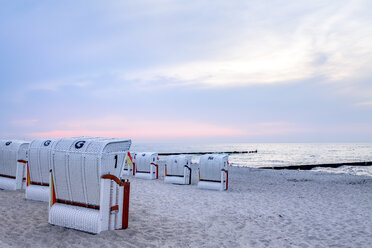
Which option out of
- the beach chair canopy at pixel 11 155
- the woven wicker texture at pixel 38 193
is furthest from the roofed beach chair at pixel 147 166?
the woven wicker texture at pixel 38 193

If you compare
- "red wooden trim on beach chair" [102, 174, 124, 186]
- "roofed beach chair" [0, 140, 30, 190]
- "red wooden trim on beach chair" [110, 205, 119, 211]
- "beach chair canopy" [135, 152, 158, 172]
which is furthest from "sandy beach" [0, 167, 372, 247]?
"beach chair canopy" [135, 152, 158, 172]

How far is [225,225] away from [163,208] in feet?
9.03

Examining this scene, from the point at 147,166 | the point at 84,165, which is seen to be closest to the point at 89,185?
the point at 84,165

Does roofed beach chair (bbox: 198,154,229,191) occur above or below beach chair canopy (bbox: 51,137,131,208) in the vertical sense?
below

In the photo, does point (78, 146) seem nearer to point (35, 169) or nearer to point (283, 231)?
point (35, 169)

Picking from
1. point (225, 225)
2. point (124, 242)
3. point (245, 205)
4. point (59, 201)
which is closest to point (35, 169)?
point (59, 201)

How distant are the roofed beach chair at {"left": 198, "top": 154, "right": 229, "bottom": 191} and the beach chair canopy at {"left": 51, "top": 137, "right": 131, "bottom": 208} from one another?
9.38m

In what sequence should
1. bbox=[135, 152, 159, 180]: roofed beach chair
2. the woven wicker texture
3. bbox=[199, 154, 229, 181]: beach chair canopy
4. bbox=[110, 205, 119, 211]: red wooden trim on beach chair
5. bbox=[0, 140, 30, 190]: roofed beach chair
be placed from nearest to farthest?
bbox=[110, 205, 119, 211]: red wooden trim on beach chair → the woven wicker texture → bbox=[0, 140, 30, 190]: roofed beach chair → bbox=[199, 154, 229, 181]: beach chair canopy → bbox=[135, 152, 159, 180]: roofed beach chair

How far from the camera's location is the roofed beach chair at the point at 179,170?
Answer: 721 inches

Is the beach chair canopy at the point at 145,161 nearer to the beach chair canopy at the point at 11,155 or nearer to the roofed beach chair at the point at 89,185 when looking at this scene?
the beach chair canopy at the point at 11,155

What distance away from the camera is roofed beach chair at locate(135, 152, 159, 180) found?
20859mm

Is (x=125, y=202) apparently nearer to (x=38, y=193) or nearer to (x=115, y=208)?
(x=115, y=208)

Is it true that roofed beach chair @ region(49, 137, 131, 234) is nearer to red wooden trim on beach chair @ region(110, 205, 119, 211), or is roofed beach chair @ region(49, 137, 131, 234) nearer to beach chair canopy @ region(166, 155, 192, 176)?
red wooden trim on beach chair @ region(110, 205, 119, 211)

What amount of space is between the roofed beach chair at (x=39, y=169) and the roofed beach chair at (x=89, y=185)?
337cm
